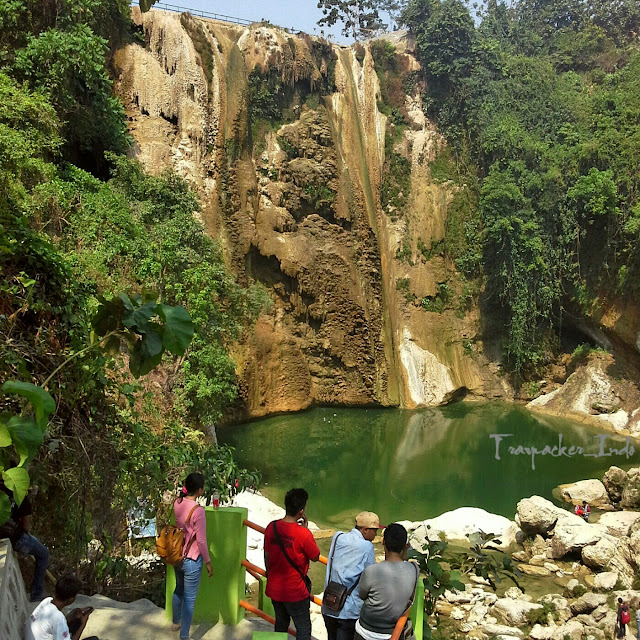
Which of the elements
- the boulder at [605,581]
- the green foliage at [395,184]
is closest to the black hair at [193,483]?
the boulder at [605,581]

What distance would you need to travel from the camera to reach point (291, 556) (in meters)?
3.63

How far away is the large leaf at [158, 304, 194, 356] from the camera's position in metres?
3.45

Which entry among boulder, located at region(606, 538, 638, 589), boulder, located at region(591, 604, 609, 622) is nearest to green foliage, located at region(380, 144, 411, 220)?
boulder, located at region(606, 538, 638, 589)

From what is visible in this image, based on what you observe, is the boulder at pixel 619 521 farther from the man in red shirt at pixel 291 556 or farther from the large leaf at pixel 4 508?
the large leaf at pixel 4 508

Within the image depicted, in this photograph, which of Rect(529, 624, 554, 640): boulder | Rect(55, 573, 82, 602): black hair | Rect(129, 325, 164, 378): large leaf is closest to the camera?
Rect(55, 573, 82, 602): black hair

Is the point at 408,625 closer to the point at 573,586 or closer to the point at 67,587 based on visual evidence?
the point at 67,587

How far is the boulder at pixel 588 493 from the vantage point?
45.3 feet

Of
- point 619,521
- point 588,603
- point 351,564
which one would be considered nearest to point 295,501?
point 351,564

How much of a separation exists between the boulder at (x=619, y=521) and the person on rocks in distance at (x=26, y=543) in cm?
1048

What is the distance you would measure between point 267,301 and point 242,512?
12.5 meters

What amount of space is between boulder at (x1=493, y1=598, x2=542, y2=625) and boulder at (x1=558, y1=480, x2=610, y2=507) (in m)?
5.45

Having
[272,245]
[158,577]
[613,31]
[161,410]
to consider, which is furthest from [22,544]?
[613,31]

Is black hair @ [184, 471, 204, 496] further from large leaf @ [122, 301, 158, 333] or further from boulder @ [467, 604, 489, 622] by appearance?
boulder @ [467, 604, 489, 622]

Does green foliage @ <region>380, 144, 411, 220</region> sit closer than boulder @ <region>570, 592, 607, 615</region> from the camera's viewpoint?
No
